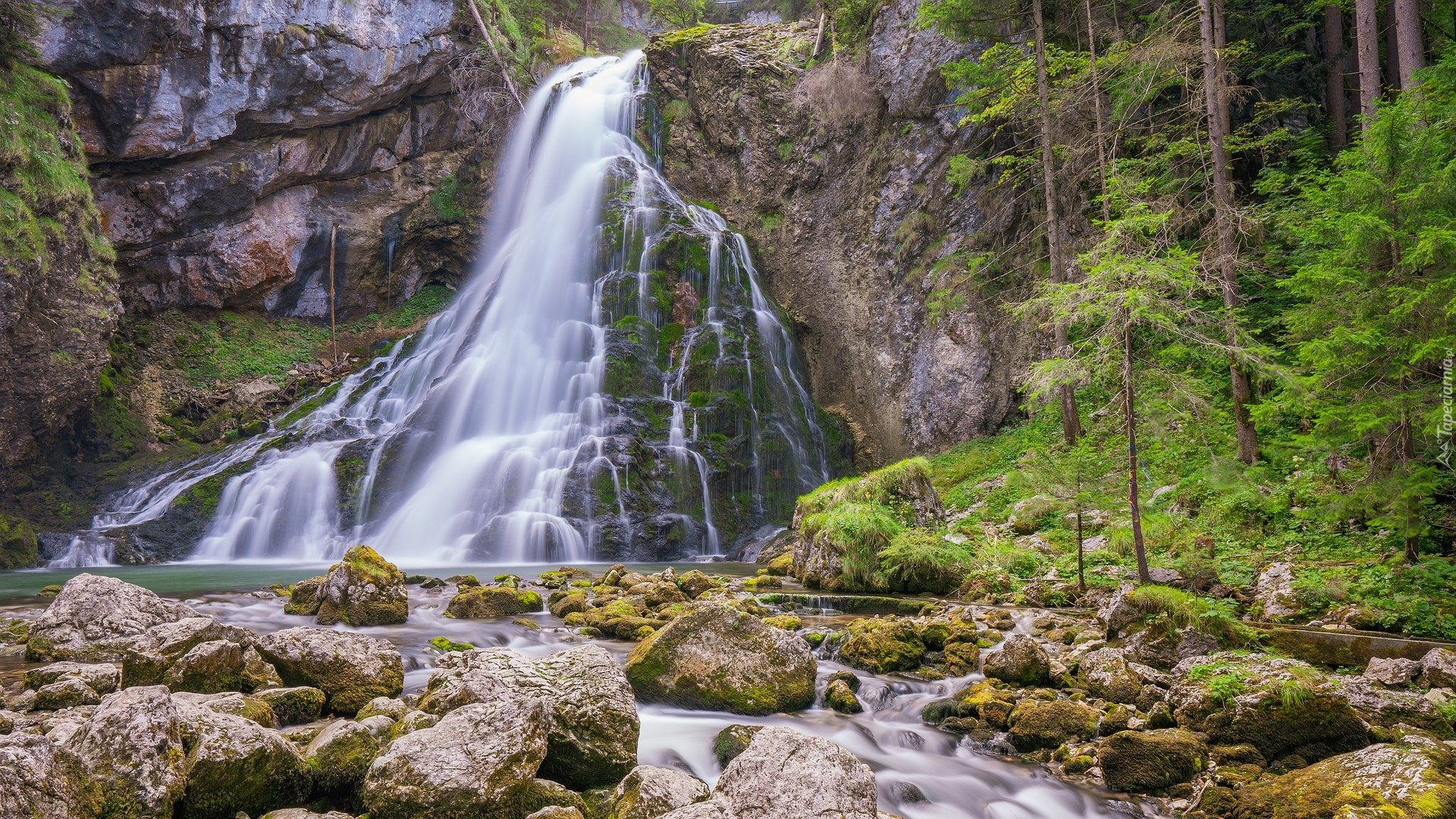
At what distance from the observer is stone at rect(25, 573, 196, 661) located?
706cm

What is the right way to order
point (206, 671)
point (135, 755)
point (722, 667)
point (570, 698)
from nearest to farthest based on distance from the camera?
point (135, 755)
point (570, 698)
point (206, 671)
point (722, 667)

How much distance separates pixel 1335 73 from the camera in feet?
50.8

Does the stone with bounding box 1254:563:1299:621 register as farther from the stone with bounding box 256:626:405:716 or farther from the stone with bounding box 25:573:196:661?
the stone with bounding box 25:573:196:661

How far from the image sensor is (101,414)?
21.5 meters

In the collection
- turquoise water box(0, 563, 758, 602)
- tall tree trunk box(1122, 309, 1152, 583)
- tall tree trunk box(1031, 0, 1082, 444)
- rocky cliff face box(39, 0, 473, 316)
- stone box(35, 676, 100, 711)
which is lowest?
turquoise water box(0, 563, 758, 602)

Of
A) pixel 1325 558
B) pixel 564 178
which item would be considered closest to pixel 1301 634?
pixel 1325 558

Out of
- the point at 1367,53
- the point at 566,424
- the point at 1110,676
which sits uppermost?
the point at 1367,53

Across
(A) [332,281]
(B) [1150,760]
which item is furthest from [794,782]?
(A) [332,281]

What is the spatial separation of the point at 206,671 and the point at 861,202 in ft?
68.8

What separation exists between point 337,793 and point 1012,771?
4.61 meters

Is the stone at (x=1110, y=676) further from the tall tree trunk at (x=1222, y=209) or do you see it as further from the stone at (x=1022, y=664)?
the tall tree trunk at (x=1222, y=209)

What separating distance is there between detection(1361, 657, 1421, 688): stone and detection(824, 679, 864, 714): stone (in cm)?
403

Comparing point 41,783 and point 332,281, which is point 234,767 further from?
point 332,281

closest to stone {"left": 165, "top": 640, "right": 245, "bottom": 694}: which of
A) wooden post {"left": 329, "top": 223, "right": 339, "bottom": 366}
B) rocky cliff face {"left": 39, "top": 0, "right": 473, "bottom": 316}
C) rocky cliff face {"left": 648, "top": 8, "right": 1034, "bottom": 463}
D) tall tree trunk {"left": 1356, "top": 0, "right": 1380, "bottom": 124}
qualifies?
tall tree trunk {"left": 1356, "top": 0, "right": 1380, "bottom": 124}
